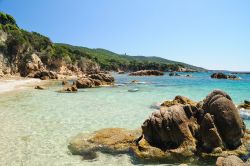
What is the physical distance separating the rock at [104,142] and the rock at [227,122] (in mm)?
4470

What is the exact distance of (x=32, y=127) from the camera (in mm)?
18969

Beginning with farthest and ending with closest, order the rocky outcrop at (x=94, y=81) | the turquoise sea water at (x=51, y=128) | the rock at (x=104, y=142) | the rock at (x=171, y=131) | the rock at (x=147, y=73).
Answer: the rock at (x=147, y=73) → the rocky outcrop at (x=94, y=81) → the rock at (x=104, y=142) → the rock at (x=171, y=131) → the turquoise sea water at (x=51, y=128)

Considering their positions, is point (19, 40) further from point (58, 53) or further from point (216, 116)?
point (216, 116)

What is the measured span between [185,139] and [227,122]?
234 cm

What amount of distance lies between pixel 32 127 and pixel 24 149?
16.6ft

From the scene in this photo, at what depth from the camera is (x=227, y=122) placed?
45.0 ft

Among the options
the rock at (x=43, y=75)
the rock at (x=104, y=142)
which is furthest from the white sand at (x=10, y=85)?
the rock at (x=104, y=142)

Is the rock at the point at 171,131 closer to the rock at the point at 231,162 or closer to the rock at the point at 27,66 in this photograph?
the rock at the point at 231,162

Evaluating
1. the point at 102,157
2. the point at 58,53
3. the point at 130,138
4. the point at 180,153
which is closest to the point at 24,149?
the point at 102,157

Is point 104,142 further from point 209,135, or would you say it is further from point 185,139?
point 209,135

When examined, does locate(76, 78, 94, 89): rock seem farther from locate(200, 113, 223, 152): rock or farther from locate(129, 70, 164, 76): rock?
locate(129, 70, 164, 76): rock

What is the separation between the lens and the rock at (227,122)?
44.6 feet

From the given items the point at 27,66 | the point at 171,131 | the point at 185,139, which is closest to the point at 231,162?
the point at 185,139

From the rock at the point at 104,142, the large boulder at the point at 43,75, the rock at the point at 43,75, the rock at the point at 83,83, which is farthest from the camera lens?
the rock at the point at 43,75
